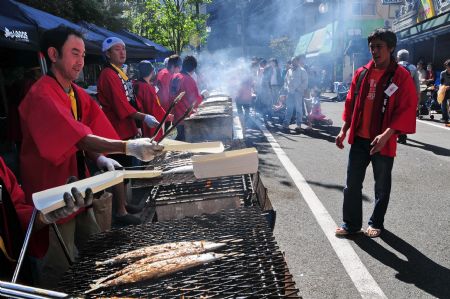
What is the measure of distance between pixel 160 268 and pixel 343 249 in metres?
2.65

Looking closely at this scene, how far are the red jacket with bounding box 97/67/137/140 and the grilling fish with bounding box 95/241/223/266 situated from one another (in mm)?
2922

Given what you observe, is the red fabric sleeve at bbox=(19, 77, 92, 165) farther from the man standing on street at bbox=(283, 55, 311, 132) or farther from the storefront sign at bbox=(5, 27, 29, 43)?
the man standing on street at bbox=(283, 55, 311, 132)

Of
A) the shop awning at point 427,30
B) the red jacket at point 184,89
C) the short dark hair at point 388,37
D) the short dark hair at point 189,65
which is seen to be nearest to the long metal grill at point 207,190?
the short dark hair at point 388,37

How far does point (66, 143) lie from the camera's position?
8.10 ft

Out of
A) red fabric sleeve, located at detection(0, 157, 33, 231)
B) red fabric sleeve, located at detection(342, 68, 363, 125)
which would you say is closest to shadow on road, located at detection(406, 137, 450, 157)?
red fabric sleeve, located at detection(342, 68, 363, 125)

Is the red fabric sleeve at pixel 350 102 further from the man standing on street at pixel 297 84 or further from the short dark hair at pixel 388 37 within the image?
the man standing on street at pixel 297 84

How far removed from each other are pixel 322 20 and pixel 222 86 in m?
27.5

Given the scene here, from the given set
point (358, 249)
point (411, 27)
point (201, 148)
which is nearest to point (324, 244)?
point (358, 249)

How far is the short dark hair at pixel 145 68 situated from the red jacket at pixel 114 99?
946 mm

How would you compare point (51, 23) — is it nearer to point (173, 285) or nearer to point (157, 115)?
point (157, 115)

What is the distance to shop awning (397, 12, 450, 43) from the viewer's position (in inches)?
679

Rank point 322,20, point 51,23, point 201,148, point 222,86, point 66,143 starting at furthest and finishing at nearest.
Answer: point 322,20 < point 222,86 < point 51,23 < point 201,148 < point 66,143

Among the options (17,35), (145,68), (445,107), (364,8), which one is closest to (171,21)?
(445,107)

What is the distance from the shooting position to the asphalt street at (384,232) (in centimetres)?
342
